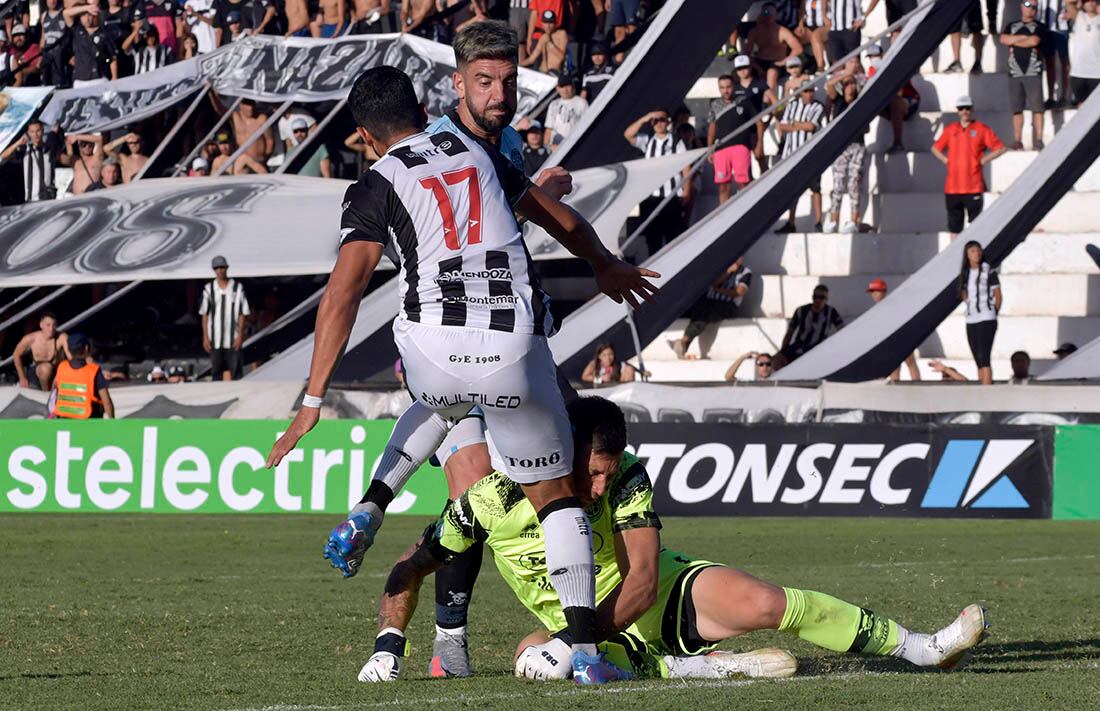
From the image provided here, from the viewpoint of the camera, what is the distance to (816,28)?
77.3ft

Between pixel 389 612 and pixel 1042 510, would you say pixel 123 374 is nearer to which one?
pixel 1042 510

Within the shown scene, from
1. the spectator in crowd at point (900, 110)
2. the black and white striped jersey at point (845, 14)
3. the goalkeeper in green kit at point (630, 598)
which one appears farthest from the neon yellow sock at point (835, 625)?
the black and white striped jersey at point (845, 14)

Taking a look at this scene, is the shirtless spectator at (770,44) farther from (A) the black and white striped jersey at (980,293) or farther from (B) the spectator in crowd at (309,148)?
(B) the spectator in crowd at (309,148)

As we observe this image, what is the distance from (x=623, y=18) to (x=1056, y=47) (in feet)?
17.3

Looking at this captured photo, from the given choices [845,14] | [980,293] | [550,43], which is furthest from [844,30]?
[980,293]

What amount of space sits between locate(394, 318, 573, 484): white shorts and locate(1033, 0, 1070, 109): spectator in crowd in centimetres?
1775

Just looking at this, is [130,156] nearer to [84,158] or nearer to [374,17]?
[84,158]

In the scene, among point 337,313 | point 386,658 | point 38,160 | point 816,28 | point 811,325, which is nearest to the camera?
point 337,313

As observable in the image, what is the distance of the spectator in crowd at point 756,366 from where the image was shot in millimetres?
20234

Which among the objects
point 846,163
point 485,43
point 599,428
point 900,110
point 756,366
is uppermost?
point 485,43

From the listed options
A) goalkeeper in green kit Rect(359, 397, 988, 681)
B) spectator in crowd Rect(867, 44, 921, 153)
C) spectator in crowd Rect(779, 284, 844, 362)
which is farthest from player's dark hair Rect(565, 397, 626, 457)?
spectator in crowd Rect(867, 44, 921, 153)

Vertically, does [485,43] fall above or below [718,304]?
above

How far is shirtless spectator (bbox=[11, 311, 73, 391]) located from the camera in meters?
21.5

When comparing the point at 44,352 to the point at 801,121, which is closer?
the point at 44,352
